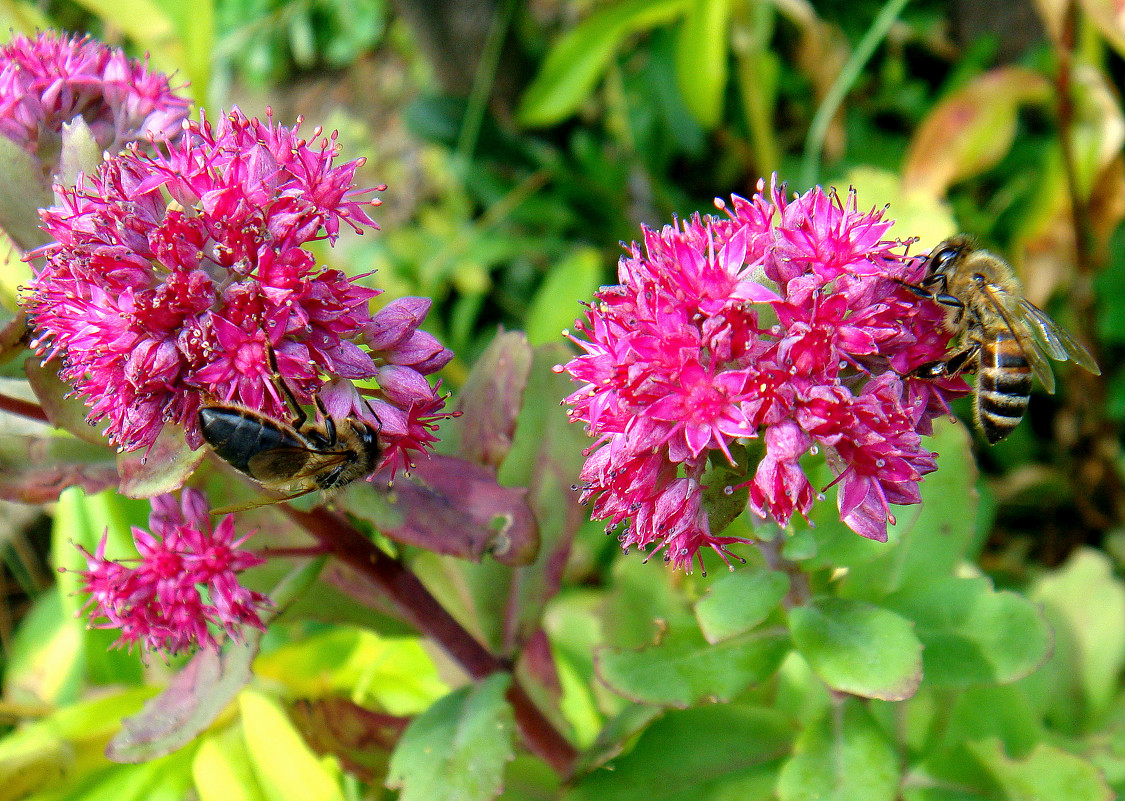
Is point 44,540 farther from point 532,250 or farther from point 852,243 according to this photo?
point 852,243

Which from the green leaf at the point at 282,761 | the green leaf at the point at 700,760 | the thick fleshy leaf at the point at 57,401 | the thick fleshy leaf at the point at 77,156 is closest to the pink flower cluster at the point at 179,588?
the thick fleshy leaf at the point at 57,401

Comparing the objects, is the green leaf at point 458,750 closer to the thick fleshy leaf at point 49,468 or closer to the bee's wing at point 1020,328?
the thick fleshy leaf at point 49,468

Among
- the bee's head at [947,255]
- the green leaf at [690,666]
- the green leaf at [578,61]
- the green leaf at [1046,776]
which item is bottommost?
the green leaf at [1046,776]

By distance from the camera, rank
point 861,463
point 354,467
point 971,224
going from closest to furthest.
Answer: point 861,463
point 354,467
point 971,224

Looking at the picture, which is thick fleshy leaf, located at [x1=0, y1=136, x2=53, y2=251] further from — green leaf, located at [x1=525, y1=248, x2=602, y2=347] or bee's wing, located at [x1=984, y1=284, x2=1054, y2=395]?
green leaf, located at [x1=525, y1=248, x2=602, y2=347]

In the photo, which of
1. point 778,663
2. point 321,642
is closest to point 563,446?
point 778,663

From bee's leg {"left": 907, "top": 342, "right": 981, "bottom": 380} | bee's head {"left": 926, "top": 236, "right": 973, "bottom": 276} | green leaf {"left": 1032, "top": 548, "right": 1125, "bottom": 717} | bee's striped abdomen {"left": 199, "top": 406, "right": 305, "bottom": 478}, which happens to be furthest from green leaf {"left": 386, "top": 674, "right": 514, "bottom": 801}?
green leaf {"left": 1032, "top": 548, "right": 1125, "bottom": 717}
